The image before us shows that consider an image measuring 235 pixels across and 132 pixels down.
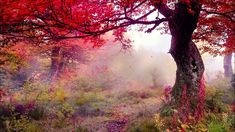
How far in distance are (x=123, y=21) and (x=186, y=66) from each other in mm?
2245

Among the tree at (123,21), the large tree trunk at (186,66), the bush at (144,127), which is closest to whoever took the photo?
the tree at (123,21)

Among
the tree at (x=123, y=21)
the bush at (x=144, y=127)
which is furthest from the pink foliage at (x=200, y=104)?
the bush at (x=144, y=127)

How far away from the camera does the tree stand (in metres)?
8.65

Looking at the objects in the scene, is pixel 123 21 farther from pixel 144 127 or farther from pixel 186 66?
pixel 144 127

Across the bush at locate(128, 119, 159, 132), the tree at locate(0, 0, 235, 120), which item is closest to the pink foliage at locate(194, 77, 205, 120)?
the tree at locate(0, 0, 235, 120)

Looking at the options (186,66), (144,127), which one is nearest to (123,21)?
(186,66)

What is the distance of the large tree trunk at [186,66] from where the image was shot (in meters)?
9.88

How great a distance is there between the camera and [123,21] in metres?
10.2

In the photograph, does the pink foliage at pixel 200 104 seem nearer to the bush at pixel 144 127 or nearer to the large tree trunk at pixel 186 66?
the large tree trunk at pixel 186 66

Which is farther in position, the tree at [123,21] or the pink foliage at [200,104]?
the pink foliage at [200,104]

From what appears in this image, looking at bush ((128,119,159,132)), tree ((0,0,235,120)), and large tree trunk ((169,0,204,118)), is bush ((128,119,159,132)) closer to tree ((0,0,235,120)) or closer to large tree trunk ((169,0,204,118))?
tree ((0,0,235,120))

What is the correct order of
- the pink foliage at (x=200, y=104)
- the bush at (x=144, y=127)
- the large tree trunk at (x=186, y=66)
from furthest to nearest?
the large tree trunk at (x=186, y=66) < the pink foliage at (x=200, y=104) < the bush at (x=144, y=127)

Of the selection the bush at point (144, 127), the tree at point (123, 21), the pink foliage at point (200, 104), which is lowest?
the bush at point (144, 127)

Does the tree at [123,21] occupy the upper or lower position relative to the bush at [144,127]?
upper
